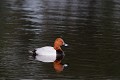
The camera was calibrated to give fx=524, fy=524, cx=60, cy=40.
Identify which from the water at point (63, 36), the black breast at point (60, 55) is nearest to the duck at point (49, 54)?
the black breast at point (60, 55)

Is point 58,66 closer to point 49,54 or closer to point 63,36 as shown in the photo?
point 49,54

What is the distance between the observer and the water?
18531 millimetres

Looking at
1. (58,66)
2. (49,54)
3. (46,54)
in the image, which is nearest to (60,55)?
(49,54)

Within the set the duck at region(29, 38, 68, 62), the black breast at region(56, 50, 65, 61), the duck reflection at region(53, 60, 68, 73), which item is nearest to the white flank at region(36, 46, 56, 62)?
the duck at region(29, 38, 68, 62)

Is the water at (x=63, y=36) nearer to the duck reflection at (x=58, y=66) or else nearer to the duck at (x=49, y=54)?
the duck reflection at (x=58, y=66)

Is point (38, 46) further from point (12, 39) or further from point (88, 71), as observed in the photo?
point (88, 71)

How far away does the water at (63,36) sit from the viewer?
18.5m

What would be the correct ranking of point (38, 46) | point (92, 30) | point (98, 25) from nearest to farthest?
point (38, 46) → point (92, 30) → point (98, 25)

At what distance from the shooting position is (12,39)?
2441cm

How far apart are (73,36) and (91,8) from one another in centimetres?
1522

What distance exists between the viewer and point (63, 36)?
85.7 ft

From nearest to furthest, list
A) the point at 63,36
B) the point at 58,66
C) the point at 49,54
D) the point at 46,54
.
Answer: the point at 58,66 < the point at 46,54 < the point at 49,54 < the point at 63,36

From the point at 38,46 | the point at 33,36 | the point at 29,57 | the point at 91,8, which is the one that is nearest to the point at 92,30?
the point at 33,36

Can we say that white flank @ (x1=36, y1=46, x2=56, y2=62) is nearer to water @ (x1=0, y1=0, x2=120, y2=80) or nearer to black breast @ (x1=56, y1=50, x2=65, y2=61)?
black breast @ (x1=56, y1=50, x2=65, y2=61)
